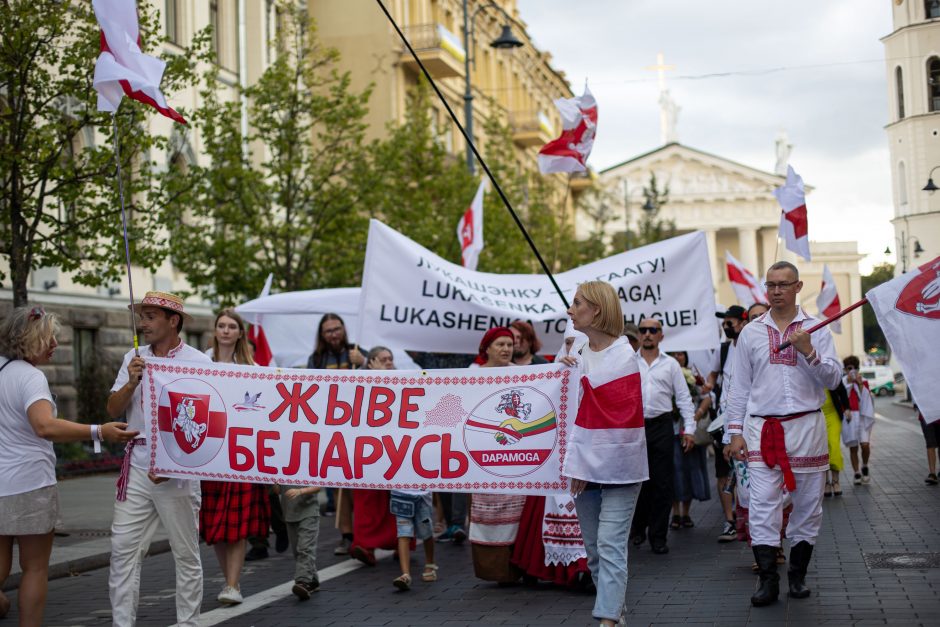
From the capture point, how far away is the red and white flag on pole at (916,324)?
288 inches

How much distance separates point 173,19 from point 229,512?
2229 centimetres

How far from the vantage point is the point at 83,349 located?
963 inches

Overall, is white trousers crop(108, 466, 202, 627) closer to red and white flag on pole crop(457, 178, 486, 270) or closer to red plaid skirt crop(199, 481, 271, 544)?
red plaid skirt crop(199, 481, 271, 544)

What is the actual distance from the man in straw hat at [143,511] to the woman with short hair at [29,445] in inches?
13.7

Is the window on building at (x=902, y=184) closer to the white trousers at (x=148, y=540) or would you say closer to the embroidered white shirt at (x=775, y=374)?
the embroidered white shirt at (x=775, y=374)

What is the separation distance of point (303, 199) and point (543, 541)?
16122mm

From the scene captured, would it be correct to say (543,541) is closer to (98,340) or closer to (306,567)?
(306,567)

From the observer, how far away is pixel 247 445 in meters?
8.13

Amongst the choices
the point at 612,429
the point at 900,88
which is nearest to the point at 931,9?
the point at 900,88

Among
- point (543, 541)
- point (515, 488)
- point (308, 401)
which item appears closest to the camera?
point (515, 488)

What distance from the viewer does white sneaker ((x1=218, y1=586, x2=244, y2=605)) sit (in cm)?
866

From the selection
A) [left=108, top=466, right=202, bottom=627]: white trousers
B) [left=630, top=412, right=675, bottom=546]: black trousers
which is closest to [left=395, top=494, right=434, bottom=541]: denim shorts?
[left=630, top=412, right=675, bottom=546]: black trousers

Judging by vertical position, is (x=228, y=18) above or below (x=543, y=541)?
above

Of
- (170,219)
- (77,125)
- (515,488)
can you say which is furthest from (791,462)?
(170,219)
